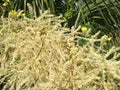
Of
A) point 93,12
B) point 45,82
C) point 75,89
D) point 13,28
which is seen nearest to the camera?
point 75,89

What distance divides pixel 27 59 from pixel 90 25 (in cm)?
129

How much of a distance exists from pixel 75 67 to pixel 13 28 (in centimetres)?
79

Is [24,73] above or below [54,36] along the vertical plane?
below

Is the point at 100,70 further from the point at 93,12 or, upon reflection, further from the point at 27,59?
the point at 93,12

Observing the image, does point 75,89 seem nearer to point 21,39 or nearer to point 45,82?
point 45,82

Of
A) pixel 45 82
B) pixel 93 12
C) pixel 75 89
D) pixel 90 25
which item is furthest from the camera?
pixel 93 12

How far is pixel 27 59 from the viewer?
1.79 metres

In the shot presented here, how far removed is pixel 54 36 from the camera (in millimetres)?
1695

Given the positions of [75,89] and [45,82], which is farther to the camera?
[45,82]

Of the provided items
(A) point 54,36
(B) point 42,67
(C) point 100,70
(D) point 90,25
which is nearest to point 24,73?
(B) point 42,67

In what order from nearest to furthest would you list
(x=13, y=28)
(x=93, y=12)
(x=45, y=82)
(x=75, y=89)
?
(x=75, y=89) < (x=45, y=82) < (x=13, y=28) < (x=93, y=12)

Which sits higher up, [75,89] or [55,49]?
[55,49]

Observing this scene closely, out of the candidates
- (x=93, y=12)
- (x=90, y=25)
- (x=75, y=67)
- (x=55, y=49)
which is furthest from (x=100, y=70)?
(x=93, y=12)

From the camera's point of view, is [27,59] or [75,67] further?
[27,59]
